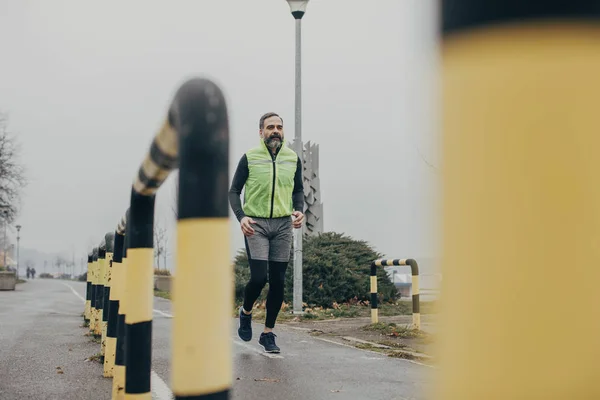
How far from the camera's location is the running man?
19.5 ft

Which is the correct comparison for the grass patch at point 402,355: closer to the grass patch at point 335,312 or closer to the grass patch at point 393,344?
the grass patch at point 393,344

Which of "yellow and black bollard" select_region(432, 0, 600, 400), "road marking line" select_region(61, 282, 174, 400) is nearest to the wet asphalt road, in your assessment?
"road marking line" select_region(61, 282, 174, 400)

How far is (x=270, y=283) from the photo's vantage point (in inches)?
239

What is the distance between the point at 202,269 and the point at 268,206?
498 cm

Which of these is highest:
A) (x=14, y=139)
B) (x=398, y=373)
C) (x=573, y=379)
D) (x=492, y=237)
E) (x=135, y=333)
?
(x=14, y=139)

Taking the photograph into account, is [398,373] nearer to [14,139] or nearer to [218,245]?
[218,245]

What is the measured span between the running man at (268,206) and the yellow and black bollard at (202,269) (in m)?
4.79

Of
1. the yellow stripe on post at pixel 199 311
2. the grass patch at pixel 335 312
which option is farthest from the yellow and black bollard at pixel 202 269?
the grass patch at pixel 335 312

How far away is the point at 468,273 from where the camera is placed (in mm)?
519

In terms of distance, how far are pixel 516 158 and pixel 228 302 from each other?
68 centimetres

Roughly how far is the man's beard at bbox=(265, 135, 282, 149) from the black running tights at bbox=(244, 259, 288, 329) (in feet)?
3.34

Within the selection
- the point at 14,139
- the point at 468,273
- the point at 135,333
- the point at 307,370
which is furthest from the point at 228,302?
the point at 14,139

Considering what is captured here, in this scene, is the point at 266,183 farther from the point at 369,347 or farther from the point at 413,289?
the point at 413,289

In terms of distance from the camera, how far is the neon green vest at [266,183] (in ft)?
19.8
